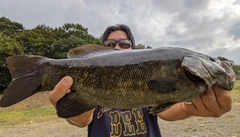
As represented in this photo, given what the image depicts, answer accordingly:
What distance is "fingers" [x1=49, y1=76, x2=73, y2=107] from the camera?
2.47 meters

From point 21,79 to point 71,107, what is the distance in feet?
2.20

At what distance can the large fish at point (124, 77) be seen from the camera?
230cm

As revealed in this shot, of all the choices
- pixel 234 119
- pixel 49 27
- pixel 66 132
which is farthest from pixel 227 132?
pixel 49 27

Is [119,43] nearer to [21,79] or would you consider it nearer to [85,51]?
[85,51]

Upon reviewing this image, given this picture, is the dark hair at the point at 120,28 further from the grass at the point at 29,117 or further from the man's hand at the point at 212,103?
the grass at the point at 29,117

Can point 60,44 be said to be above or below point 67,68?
above

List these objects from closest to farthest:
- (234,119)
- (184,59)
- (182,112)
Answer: (184,59)
(182,112)
(234,119)

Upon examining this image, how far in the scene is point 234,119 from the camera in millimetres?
11617

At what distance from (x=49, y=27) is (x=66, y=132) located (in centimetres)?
4845

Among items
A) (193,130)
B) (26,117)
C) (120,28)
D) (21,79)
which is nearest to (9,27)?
(26,117)

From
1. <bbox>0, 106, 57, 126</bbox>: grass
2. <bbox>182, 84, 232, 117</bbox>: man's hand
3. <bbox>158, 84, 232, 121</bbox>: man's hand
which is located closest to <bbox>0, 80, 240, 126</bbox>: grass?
<bbox>0, 106, 57, 126</bbox>: grass

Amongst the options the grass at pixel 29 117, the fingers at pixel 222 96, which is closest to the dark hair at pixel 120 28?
the fingers at pixel 222 96

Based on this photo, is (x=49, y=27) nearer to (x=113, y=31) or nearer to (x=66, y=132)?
(x=66, y=132)

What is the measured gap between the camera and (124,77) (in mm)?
2393
